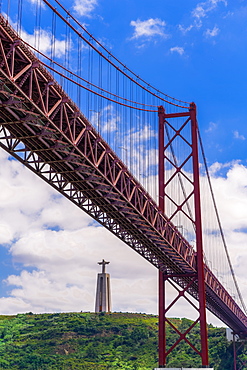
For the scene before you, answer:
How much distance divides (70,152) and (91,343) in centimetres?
5641

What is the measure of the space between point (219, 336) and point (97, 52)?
2603 inches

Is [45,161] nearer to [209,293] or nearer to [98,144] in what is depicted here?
[98,144]

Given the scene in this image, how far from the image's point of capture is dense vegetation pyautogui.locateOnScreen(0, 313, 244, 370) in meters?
71.1

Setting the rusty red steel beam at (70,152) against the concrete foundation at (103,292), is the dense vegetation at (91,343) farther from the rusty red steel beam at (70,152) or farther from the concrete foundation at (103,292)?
the rusty red steel beam at (70,152)

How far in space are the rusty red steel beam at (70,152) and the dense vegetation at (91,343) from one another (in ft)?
102

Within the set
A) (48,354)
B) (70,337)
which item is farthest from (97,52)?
(70,337)

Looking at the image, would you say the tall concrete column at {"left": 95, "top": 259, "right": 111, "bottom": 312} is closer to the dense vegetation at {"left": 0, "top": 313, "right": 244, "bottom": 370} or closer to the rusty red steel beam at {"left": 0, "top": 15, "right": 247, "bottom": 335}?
the dense vegetation at {"left": 0, "top": 313, "right": 244, "bottom": 370}

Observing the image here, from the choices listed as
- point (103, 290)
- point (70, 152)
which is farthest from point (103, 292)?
point (70, 152)

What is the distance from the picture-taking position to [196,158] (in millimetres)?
47844

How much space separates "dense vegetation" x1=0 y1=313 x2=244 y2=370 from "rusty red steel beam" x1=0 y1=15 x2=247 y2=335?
102ft

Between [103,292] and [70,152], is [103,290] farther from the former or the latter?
[70,152]

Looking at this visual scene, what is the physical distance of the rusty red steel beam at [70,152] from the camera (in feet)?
72.1

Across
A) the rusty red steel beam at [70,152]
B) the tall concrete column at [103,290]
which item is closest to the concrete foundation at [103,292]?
the tall concrete column at [103,290]

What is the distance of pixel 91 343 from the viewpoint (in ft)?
261
